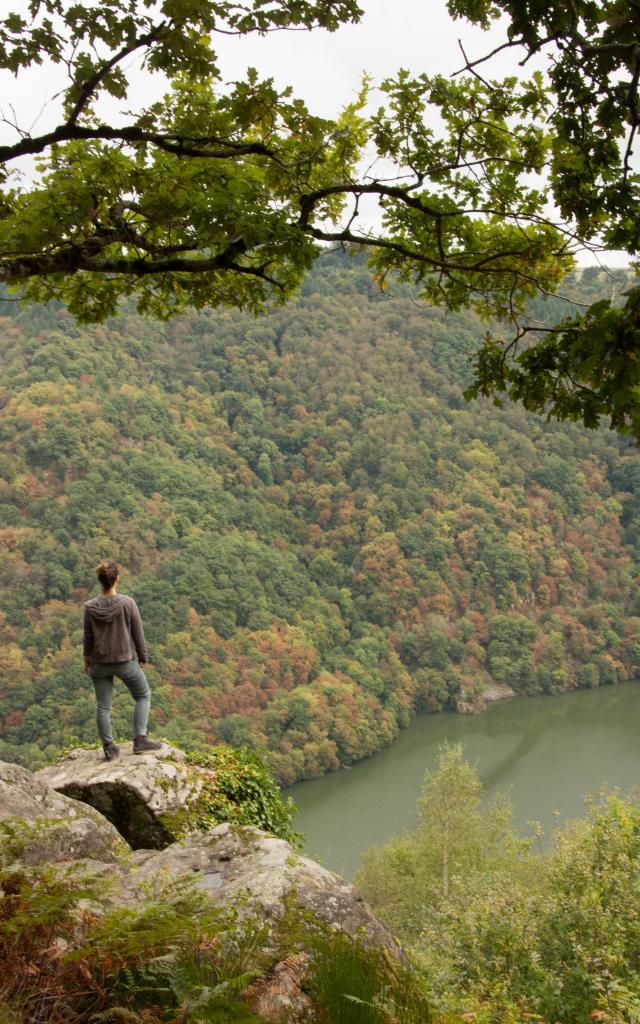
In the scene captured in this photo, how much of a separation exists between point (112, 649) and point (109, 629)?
119 mm

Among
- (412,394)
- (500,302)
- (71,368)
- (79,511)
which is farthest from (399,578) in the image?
(500,302)

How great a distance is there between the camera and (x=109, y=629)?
15.4ft

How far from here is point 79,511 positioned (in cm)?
5428

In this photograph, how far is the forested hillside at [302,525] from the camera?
47594 millimetres

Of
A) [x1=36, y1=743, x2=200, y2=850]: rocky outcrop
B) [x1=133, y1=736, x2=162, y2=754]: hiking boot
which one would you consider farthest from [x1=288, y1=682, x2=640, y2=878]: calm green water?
[x1=36, y1=743, x2=200, y2=850]: rocky outcrop

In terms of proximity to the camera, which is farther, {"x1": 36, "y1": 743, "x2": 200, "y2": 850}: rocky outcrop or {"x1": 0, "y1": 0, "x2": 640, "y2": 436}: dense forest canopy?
{"x1": 36, "y1": 743, "x2": 200, "y2": 850}: rocky outcrop

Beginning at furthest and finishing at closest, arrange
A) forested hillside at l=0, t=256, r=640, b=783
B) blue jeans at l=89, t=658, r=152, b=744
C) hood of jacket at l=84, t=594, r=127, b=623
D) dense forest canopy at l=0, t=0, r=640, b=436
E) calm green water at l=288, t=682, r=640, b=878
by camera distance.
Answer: forested hillside at l=0, t=256, r=640, b=783 → calm green water at l=288, t=682, r=640, b=878 → blue jeans at l=89, t=658, r=152, b=744 → hood of jacket at l=84, t=594, r=127, b=623 → dense forest canopy at l=0, t=0, r=640, b=436

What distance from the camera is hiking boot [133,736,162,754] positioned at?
489 centimetres

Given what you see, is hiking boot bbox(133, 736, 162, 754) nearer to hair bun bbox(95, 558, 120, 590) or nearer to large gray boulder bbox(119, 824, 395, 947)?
hair bun bbox(95, 558, 120, 590)

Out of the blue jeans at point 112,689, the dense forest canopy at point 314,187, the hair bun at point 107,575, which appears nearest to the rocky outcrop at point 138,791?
the blue jeans at point 112,689

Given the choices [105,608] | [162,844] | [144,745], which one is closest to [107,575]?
[105,608]

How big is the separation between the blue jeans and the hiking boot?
0.12 ft

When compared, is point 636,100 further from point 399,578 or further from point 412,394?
point 412,394

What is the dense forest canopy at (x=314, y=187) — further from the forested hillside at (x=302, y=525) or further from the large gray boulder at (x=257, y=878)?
the forested hillside at (x=302, y=525)
